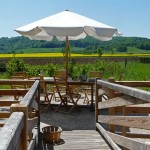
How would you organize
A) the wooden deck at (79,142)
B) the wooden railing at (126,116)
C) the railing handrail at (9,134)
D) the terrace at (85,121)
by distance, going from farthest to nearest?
the wooden deck at (79,142)
the wooden railing at (126,116)
the terrace at (85,121)
the railing handrail at (9,134)

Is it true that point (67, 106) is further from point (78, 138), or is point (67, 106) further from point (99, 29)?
point (78, 138)

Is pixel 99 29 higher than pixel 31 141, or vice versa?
pixel 99 29

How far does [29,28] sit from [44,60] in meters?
26.9

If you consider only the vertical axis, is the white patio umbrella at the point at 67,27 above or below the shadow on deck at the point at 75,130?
above

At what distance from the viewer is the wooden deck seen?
493 centimetres

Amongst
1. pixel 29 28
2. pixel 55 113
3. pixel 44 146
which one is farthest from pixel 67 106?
pixel 44 146

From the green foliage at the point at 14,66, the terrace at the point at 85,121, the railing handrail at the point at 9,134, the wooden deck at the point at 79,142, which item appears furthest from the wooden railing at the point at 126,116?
the green foliage at the point at 14,66

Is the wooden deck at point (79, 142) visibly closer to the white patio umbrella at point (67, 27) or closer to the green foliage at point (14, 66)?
the white patio umbrella at point (67, 27)

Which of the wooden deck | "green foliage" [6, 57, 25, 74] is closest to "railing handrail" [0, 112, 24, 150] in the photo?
the wooden deck

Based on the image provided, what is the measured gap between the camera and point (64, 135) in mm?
5777

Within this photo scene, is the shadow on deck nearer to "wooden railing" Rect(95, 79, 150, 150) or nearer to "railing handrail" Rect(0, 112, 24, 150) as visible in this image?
"wooden railing" Rect(95, 79, 150, 150)

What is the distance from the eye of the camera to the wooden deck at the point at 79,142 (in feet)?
16.2

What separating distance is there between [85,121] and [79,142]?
1.89 meters

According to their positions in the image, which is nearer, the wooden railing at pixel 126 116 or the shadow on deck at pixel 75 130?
the wooden railing at pixel 126 116
